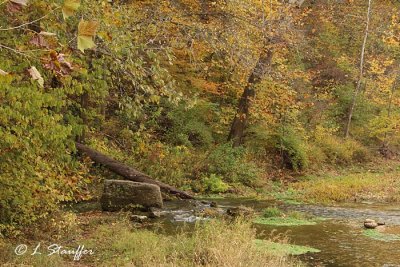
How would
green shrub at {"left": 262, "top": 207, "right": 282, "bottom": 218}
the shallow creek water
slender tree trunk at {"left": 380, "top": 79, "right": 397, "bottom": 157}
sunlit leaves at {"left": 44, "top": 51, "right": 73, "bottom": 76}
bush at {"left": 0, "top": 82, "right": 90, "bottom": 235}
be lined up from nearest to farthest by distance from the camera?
sunlit leaves at {"left": 44, "top": 51, "right": 73, "bottom": 76} < bush at {"left": 0, "top": 82, "right": 90, "bottom": 235} < the shallow creek water < green shrub at {"left": 262, "top": 207, "right": 282, "bottom": 218} < slender tree trunk at {"left": 380, "top": 79, "right": 397, "bottom": 157}

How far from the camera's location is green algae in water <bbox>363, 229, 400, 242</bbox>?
408 inches

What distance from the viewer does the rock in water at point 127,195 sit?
12555mm

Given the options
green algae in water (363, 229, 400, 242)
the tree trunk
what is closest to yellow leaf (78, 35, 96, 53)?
A: green algae in water (363, 229, 400, 242)

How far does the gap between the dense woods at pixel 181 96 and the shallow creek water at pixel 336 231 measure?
1.87 m

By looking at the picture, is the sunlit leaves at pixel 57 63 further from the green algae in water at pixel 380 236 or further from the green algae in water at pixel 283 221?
the green algae in water at pixel 283 221

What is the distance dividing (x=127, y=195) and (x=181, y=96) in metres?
5.75

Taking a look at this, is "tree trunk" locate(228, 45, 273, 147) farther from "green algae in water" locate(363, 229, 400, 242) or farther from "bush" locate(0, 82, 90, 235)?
"bush" locate(0, 82, 90, 235)

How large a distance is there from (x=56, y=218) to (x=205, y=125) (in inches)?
516

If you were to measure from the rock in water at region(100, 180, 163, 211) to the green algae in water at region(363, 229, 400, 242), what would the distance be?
4.98m

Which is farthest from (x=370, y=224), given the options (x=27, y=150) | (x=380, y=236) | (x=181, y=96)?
(x=27, y=150)

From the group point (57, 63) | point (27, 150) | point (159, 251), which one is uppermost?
point (57, 63)

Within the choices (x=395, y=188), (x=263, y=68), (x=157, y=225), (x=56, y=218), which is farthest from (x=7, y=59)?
(x=395, y=188)

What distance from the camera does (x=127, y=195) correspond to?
12.7 meters

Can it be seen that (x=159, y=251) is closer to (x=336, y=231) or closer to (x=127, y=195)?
(x=336, y=231)
